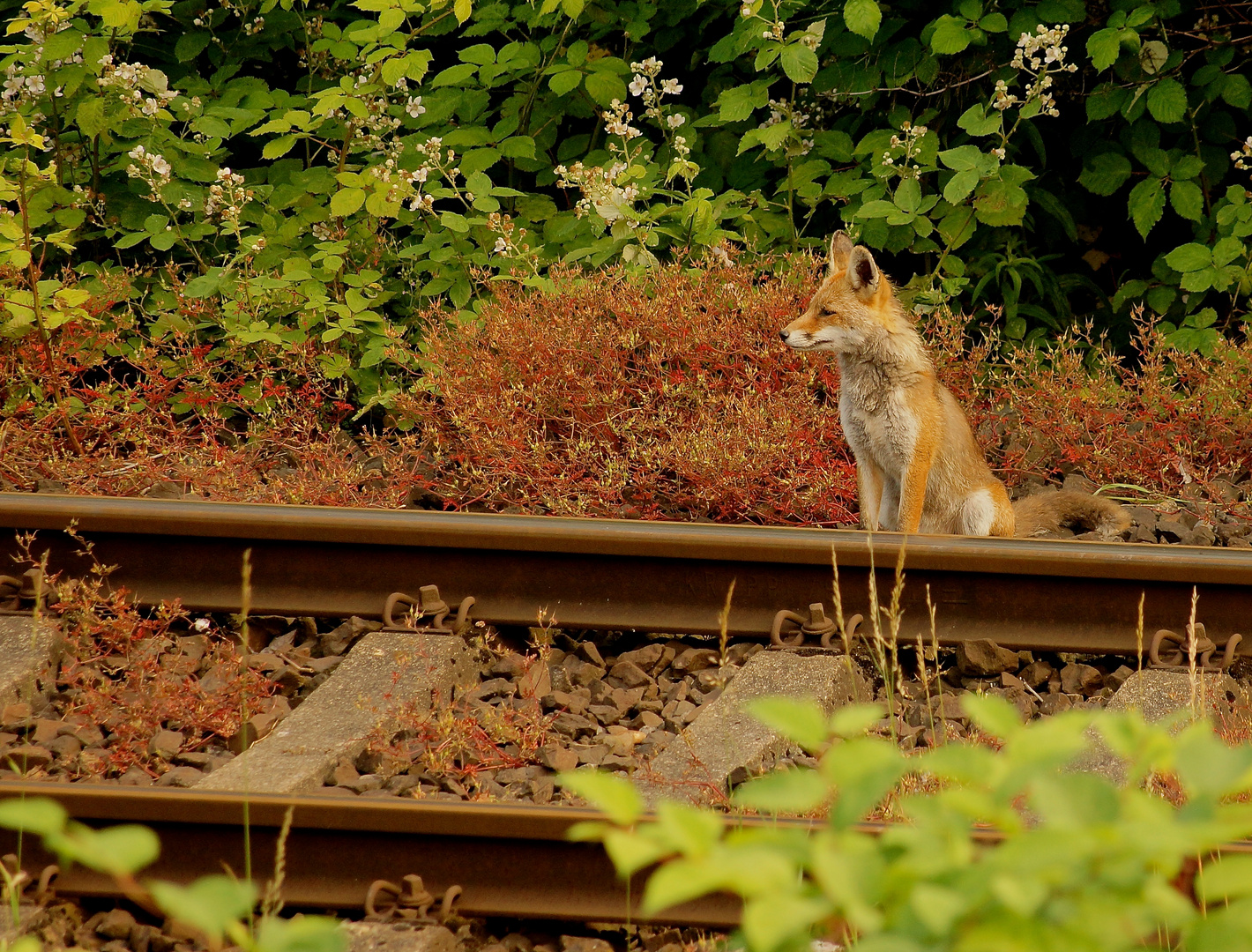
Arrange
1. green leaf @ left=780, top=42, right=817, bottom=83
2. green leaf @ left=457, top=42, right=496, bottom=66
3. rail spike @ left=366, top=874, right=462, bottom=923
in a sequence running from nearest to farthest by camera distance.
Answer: rail spike @ left=366, top=874, right=462, bottom=923 → green leaf @ left=780, top=42, right=817, bottom=83 → green leaf @ left=457, top=42, right=496, bottom=66

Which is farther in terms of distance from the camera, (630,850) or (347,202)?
(347,202)

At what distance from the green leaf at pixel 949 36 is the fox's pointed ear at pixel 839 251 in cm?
205

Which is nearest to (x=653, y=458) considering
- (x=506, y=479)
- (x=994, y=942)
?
(x=506, y=479)

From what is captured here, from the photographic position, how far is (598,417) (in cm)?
585

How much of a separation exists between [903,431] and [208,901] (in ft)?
14.0

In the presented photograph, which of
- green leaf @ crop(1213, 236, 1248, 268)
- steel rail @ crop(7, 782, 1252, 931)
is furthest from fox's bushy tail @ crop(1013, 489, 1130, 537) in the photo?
green leaf @ crop(1213, 236, 1248, 268)

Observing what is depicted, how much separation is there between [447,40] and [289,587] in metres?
6.03

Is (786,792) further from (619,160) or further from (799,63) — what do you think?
(619,160)

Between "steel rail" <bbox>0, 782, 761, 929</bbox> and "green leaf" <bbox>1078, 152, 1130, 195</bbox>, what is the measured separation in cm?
588

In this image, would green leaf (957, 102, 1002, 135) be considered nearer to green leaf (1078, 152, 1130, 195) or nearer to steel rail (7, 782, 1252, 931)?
green leaf (1078, 152, 1130, 195)

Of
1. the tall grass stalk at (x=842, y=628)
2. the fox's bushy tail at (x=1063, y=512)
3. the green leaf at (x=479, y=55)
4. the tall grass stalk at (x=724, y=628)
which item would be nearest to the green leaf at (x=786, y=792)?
the tall grass stalk at (x=842, y=628)

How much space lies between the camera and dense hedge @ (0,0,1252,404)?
678 cm

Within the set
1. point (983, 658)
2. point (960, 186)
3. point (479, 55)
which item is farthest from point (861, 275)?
point (479, 55)

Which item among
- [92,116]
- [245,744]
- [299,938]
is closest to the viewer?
[299,938]
